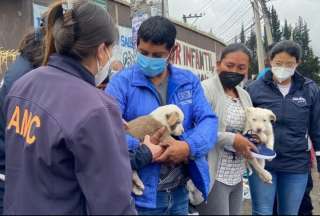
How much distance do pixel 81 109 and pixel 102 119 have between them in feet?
0.26

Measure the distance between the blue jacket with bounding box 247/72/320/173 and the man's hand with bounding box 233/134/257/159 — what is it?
65 centimetres

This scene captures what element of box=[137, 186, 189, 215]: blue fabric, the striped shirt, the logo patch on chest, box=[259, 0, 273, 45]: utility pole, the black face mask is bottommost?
box=[137, 186, 189, 215]: blue fabric

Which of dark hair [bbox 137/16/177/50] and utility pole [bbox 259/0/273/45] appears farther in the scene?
utility pole [bbox 259/0/273/45]

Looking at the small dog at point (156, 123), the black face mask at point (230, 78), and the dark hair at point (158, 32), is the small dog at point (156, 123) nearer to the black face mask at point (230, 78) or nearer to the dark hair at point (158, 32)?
the dark hair at point (158, 32)

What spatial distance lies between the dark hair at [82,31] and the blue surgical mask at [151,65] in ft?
3.01

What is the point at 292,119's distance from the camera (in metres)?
3.88

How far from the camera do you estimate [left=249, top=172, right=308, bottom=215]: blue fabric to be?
12.5 feet

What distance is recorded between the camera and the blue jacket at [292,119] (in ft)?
12.7

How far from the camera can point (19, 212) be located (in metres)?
1.70

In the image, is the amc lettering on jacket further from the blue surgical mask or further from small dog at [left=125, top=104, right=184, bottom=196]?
the blue surgical mask

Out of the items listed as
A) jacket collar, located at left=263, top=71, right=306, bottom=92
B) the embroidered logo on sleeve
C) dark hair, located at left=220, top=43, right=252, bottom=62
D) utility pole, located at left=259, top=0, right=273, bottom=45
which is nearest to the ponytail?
the embroidered logo on sleeve

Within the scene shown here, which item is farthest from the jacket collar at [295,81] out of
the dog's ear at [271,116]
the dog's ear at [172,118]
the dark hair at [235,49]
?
the dog's ear at [172,118]

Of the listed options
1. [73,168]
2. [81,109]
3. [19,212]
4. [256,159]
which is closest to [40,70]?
[81,109]

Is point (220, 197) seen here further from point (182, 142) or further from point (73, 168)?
point (73, 168)
